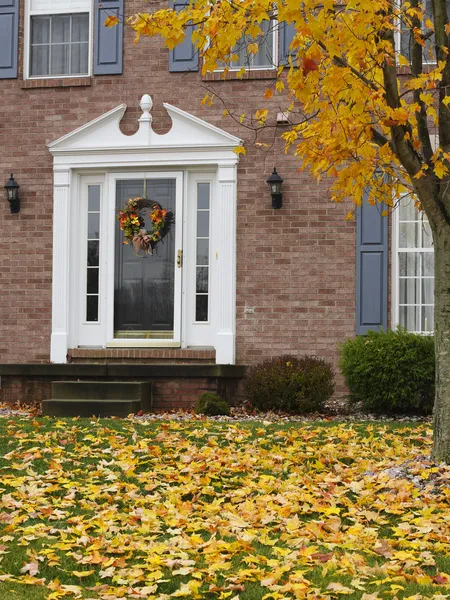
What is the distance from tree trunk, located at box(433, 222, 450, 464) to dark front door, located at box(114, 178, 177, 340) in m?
5.16

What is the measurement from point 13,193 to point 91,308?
1.76m

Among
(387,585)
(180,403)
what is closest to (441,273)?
(387,585)

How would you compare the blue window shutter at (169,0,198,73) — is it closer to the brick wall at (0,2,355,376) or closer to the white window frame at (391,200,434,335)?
the brick wall at (0,2,355,376)

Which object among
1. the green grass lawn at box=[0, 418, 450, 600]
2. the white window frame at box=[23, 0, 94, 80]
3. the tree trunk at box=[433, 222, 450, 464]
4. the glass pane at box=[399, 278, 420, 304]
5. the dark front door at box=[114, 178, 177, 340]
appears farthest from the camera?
the white window frame at box=[23, 0, 94, 80]

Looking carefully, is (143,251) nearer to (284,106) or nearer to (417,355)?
(284,106)

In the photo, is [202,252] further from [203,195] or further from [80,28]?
[80,28]

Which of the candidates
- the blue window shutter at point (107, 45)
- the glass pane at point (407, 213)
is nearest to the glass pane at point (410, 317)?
the glass pane at point (407, 213)

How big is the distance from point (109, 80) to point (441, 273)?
639 centimetres

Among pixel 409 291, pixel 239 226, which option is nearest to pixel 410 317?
pixel 409 291

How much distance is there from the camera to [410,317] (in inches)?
424

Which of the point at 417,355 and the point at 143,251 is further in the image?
the point at 143,251

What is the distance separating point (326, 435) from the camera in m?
7.83

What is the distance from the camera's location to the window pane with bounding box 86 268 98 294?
11.4 meters

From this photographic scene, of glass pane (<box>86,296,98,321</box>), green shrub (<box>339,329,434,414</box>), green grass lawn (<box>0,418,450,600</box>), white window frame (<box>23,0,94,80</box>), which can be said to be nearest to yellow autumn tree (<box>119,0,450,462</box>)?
green grass lawn (<box>0,418,450,600</box>)
